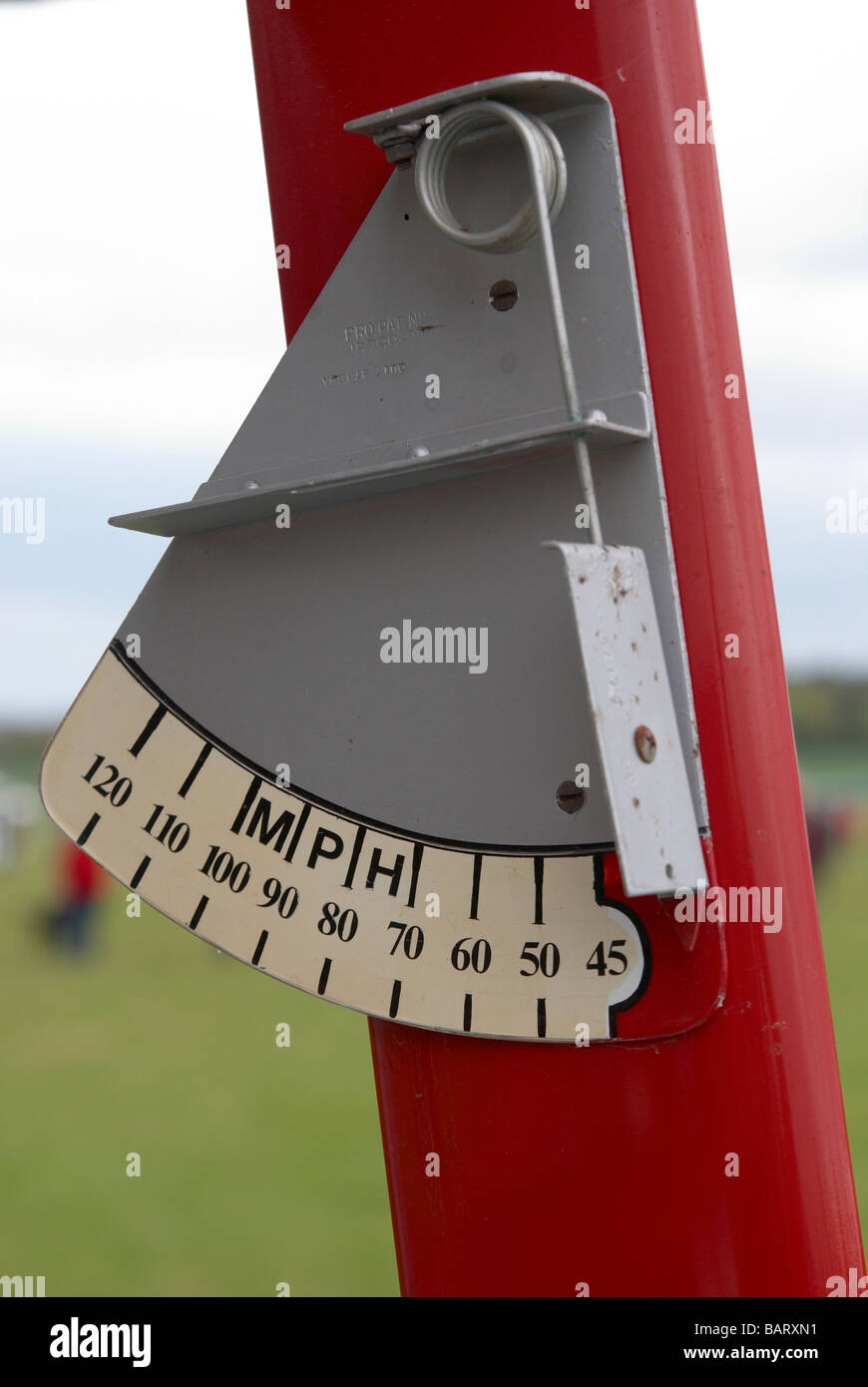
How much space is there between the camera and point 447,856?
0.99 meters

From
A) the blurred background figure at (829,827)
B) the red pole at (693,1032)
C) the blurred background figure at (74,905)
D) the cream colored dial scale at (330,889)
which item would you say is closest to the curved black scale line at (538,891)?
the cream colored dial scale at (330,889)

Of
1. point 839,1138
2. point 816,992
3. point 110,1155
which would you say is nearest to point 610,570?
point 816,992

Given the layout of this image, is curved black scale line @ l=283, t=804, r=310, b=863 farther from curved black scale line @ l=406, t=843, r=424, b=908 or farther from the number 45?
the number 45

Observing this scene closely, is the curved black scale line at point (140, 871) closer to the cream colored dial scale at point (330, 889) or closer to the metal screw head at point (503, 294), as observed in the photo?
the cream colored dial scale at point (330, 889)

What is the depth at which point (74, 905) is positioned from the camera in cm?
1186

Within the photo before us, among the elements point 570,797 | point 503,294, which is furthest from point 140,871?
point 503,294

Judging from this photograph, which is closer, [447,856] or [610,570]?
[610,570]

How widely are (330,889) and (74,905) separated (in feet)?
37.5

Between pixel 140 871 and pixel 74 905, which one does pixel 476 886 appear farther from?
pixel 74 905

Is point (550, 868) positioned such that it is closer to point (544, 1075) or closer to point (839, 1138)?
point (544, 1075)

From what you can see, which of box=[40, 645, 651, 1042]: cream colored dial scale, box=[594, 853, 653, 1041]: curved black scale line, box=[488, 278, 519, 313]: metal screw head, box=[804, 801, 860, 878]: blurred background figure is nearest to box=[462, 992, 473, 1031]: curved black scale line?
box=[40, 645, 651, 1042]: cream colored dial scale

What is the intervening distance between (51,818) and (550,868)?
1.44 ft

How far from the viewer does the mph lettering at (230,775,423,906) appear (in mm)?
1007

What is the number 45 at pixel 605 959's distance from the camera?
945 mm
